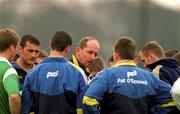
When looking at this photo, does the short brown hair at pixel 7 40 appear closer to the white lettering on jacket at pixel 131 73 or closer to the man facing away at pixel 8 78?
the man facing away at pixel 8 78

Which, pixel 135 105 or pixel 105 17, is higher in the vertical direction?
pixel 105 17

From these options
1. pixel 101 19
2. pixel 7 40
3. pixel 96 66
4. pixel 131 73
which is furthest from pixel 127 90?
pixel 101 19

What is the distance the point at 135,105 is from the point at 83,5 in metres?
10.0

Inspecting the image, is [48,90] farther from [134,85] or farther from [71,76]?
[134,85]

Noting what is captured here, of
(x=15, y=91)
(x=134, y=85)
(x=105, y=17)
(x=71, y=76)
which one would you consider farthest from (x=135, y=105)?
(x=105, y=17)

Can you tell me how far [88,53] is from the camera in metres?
8.06

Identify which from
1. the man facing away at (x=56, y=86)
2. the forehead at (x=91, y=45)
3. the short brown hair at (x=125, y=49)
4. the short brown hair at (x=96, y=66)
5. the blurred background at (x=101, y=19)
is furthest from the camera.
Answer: the blurred background at (x=101, y=19)

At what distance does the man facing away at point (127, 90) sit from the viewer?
6574 mm

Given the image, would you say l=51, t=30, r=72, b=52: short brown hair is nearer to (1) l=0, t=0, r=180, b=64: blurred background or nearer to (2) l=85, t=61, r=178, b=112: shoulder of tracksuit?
(2) l=85, t=61, r=178, b=112: shoulder of tracksuit

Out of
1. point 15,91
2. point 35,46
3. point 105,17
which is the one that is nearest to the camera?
point 15,91

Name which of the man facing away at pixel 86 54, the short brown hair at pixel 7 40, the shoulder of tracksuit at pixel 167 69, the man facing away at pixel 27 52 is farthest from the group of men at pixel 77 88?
the man facing away at pixel 86 54

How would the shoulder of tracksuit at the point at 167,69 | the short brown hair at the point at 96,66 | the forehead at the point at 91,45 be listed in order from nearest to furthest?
the shoulder of tracksuit at the point at 167,69 → the forehead at the point at 91,45 → the short brown hair at the point at 96,66

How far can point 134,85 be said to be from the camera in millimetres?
6668

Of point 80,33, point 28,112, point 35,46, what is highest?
point 80,33
